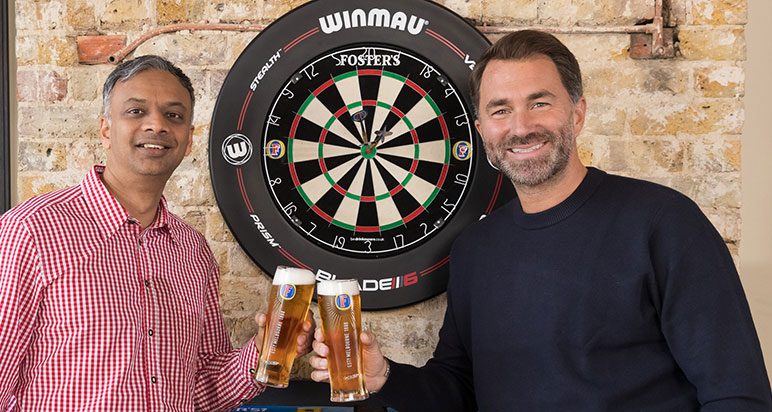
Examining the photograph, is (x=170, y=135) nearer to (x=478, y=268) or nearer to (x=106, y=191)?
(x=106, y=191)

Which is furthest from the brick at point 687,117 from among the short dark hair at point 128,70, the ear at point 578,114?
the short dark hair at point 128,70

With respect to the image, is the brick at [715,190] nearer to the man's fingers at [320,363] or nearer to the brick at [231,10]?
the man's fingers at [320,363]

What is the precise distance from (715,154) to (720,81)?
0.25 m

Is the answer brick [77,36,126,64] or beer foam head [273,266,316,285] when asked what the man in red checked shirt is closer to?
beer foam head [273,266,316,285]

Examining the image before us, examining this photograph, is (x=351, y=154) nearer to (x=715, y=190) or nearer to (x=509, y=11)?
(x=509, y=11)

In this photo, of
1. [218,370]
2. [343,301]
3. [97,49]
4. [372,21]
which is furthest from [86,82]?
[343,301]

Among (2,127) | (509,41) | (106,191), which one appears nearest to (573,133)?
(509,41)

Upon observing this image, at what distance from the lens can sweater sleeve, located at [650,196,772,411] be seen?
1796mm

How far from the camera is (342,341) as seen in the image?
1848mm

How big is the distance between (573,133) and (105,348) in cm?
136

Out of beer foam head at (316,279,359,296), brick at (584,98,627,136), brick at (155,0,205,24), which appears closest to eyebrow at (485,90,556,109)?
brick at (584,98,627,136)

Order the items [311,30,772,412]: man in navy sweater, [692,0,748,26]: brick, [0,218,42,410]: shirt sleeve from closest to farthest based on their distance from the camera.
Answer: [0,218,42,410]: shirt sleeve, [311,30,772,412]: man in navy sweater, [692,0,748,26]: brick

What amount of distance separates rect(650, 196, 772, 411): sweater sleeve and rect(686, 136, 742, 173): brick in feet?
2.18

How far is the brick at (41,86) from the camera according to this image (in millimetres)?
2596
